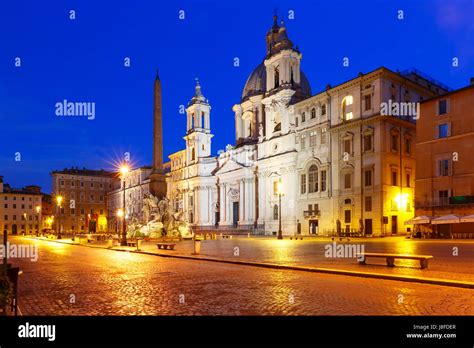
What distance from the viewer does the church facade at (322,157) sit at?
49094 mm

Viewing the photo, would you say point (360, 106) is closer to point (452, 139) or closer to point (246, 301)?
point (452, 139)

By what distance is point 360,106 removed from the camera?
51375 millimetres

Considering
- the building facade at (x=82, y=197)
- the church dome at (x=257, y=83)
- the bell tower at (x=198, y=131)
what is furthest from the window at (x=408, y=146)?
the building facade at (x=82, y=197)

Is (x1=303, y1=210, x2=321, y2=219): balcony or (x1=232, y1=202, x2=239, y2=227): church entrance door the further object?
(x1=232, y1=202, x2=239, y2=227): church entrance door

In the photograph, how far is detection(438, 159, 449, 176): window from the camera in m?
43.0

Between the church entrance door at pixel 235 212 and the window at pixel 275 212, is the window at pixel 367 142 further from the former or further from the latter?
the church entrance door at pixel 235 212

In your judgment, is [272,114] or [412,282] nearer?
[412,282]

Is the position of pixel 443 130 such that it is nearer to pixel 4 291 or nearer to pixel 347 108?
pixel 347 108

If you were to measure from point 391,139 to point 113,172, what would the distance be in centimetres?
10140

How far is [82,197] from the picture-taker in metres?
125

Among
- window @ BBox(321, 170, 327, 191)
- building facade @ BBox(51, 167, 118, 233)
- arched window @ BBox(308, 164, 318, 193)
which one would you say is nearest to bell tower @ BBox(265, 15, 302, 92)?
arched window @ BBox(308, 164, 318, 193)

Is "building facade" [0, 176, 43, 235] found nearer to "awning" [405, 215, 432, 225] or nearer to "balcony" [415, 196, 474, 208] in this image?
"balcony" [415, 196, 474, 208]
